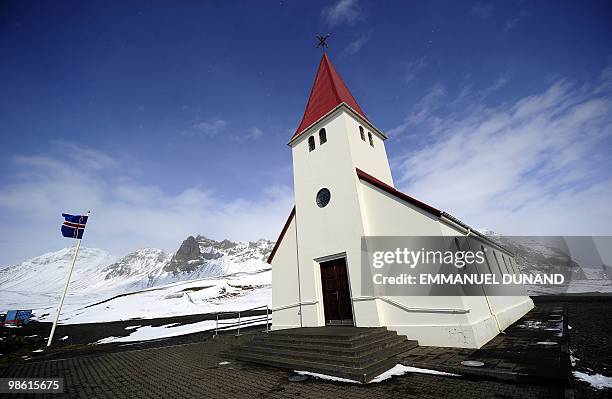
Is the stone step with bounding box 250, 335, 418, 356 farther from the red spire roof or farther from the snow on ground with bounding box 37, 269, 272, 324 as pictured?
the snow on ground with bounding box 37, 269, 272, 324

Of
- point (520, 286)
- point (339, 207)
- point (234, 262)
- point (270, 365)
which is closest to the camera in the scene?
point (270, 365)

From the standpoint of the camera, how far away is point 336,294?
10.2 meters

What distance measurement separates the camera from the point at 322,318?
1027 centimetres

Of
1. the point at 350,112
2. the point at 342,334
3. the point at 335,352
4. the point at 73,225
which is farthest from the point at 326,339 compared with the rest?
the point at 73,225

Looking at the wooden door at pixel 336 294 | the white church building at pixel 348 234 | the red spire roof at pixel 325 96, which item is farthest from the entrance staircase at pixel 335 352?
the red spire roof at pixel 325 96

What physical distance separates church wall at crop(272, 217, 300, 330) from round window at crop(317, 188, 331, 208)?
6.26 ft

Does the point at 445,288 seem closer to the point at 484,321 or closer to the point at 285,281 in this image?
the point at 484,321

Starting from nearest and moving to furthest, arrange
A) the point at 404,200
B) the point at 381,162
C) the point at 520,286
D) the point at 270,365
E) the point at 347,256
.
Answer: the point at 270,365, the point at 404,200, the point at 347,256, the point at 381,162, the point at 520,286

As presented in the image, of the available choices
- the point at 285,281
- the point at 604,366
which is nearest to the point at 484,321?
the point at 604,366

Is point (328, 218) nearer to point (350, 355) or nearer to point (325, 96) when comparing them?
point (350, 355)

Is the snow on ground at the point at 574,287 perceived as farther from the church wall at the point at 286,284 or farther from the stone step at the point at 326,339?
the stone step at the point at 326,339

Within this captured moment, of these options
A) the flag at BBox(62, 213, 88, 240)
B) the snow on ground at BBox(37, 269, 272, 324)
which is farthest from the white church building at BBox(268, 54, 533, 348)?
the snow on ground at BBox(37, 269, 272, 324)

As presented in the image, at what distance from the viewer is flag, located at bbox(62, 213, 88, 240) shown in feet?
48.2

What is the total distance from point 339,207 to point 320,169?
89.7 inches
